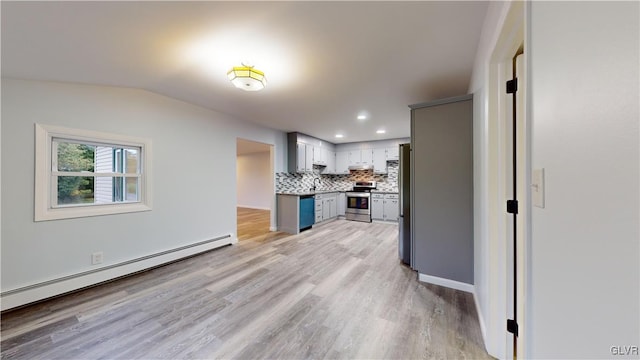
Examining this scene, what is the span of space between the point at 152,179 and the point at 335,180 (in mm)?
5317

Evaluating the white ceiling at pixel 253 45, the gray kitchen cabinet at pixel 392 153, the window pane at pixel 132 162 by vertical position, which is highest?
the white ceiling at pixel 253 45

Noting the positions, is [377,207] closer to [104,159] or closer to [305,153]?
[305,153]

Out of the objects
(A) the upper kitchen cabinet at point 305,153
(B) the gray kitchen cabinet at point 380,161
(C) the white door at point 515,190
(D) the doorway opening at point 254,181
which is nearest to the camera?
(C) the white door at point 515,190

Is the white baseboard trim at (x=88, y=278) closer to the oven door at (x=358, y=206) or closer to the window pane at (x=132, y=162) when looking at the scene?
the window pane at (x=132, y=162)

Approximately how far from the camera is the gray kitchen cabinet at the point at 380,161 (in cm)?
653

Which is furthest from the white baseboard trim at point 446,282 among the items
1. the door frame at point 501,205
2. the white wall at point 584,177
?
the white wall at point 584,177

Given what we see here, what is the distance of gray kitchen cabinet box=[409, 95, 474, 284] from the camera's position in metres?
2.38

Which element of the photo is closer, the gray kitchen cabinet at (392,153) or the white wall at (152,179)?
the white wall at (152,179)

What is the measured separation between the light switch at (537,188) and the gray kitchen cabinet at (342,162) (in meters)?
6.33

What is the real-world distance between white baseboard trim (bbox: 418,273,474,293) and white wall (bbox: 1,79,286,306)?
3319 mm

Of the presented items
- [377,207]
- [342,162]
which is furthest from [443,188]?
Result: [342,162]

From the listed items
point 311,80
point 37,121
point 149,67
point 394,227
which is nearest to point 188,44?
point 149,67

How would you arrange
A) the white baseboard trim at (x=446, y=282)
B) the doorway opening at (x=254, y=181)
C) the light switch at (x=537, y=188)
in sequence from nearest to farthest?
the light switch at (x=537, y=188), the white baseboard trim at (x=446, y=282), the doorway opening at (x=254, y=181)

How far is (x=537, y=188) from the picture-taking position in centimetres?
78
